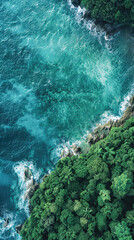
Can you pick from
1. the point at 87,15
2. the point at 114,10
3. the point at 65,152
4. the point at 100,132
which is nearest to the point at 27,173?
the point at 65,152

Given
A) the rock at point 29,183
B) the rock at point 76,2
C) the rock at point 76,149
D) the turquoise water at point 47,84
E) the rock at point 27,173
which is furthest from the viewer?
the rock at point 76,2

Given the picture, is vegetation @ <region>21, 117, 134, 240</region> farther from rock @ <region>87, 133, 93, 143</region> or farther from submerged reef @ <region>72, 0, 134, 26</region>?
submerged reef @ <region>72, 0, 134, 26</region>

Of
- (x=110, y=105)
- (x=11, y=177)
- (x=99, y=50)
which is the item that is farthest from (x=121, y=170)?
(x=99, y=50)

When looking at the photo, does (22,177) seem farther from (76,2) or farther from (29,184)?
(76,2)

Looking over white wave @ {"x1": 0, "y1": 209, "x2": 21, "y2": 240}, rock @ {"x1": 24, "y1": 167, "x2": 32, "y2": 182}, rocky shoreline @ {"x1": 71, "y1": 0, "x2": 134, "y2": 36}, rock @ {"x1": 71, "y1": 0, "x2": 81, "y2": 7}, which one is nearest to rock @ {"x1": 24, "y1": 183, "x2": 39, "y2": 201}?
rock @ {"x1": 24, "y1": 167, "x2": 32, "y2": 182}

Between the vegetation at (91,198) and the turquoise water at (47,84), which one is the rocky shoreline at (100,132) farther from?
the vegetation at (91,198)

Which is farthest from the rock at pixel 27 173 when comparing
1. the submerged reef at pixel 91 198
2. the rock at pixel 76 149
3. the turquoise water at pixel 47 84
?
the rock at pixel 76 149
